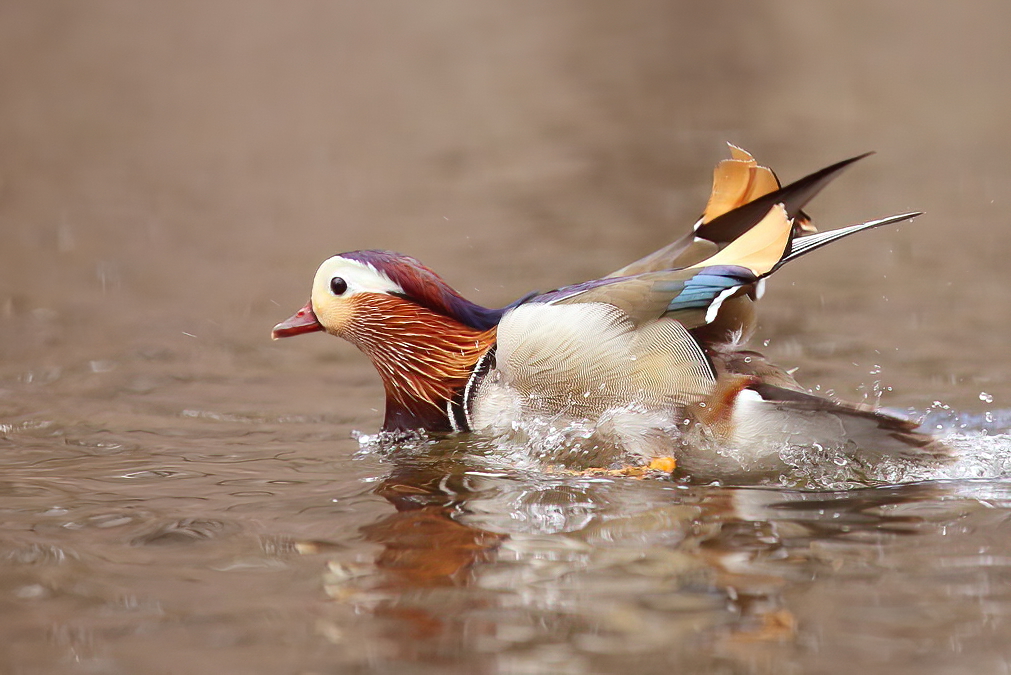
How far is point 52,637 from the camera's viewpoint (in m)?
3.29

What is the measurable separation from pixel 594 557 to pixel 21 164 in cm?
923

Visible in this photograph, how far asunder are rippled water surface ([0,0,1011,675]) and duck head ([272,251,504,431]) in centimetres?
22

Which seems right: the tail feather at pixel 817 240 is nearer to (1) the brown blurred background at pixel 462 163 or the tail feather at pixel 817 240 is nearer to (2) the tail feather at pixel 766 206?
(2) the tail feather at pixel 766 206

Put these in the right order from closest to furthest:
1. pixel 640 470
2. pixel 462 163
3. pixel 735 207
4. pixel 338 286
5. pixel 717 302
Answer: pixel 717 302
pixel 640 470
pixel 735 207
pixel 338 286
pixel 462 163

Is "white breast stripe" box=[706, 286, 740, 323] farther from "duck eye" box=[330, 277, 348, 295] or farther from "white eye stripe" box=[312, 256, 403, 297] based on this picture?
"duck eye" box=[330, 277, 348, 295]

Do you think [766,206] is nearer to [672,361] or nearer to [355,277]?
[672,361]

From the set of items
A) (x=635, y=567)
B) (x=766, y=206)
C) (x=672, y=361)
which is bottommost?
(x=635, y=567)

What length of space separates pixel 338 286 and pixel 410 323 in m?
0.29

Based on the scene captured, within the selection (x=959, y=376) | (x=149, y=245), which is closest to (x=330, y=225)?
(x=149, y=245)

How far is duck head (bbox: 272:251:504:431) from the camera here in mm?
4559

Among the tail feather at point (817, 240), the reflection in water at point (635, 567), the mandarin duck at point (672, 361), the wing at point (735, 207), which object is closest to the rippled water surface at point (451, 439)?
the reflection in water at point (635, 567)

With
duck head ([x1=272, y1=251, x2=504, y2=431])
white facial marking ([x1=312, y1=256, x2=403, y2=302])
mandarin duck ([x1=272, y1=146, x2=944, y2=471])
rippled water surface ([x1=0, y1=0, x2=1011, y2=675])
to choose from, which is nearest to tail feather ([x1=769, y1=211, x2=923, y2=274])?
mandarin duck ([x1=272, y1=146, x2=944, y2=471])

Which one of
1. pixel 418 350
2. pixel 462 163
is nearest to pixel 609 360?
pixel 418 350

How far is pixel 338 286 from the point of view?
4.64 m
